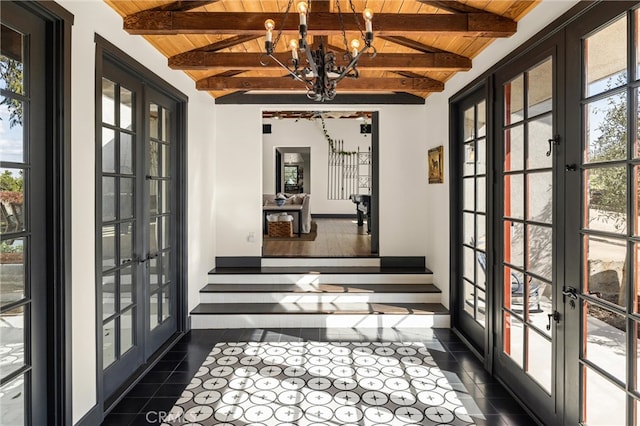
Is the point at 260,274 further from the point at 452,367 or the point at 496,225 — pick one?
the point at 496,225

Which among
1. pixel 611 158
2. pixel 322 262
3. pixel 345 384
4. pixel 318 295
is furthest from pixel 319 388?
pixel 322 262

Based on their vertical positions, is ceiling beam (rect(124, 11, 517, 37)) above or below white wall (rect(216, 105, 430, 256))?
above

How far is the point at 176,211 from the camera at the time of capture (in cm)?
403

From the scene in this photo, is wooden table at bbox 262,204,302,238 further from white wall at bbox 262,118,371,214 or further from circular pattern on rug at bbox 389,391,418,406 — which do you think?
circular pattern on rug at bbox 389,391,418,406

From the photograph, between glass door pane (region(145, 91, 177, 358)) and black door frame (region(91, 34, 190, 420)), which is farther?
glass door pane (region(145, 91, 177, 358))

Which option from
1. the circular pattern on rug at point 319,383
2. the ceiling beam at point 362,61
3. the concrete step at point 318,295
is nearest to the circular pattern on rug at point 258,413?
the circular pattern on rug at point 319,383

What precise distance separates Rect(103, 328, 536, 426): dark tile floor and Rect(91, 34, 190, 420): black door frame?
7cm

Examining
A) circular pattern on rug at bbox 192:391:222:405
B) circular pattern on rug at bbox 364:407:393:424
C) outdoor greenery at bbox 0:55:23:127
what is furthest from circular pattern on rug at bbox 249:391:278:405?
outdoor greenery at bbox 0:55:23:127

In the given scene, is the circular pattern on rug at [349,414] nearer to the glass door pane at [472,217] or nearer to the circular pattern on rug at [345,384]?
the circular pattern on rug at [345,384]

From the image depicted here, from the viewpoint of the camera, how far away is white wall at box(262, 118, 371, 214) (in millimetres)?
12633

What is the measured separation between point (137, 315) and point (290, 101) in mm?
3308

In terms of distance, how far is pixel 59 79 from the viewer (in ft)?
6.88

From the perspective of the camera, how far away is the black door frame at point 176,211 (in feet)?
8.27

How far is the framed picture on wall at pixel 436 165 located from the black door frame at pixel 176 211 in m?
2.82
